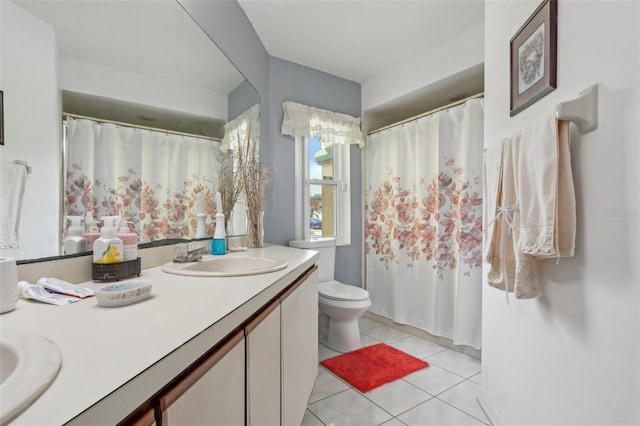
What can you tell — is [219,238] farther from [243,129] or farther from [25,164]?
[25,164]

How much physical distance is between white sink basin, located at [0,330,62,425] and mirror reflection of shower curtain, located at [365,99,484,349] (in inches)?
90.3

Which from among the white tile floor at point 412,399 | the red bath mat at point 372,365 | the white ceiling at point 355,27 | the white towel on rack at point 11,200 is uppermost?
the white ceiling at point 355,27

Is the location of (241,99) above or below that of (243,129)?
above

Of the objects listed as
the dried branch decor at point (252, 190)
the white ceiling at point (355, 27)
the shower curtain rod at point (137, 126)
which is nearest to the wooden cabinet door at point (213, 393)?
the shower curtain rod at point (137, 126)

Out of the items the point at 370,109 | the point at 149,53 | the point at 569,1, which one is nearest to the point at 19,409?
the point at 149,53

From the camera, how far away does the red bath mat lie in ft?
6.25

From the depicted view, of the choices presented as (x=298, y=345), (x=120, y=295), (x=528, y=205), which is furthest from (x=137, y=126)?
(x=528, y=205)

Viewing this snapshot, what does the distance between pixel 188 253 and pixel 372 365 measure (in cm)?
145

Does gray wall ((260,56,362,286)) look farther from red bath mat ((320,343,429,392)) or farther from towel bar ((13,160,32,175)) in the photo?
towel bar ((13,160,32,175))

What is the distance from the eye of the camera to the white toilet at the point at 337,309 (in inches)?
87.3

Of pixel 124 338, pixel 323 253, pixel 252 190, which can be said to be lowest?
pixel 323 253

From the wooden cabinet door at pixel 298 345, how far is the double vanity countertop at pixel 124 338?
321 millimetres

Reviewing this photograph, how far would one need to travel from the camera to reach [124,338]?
52 cm

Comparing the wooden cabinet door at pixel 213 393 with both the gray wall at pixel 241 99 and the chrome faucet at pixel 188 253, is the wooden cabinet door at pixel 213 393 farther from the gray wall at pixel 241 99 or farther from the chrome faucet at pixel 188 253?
the gray wall at pixel 241 99
